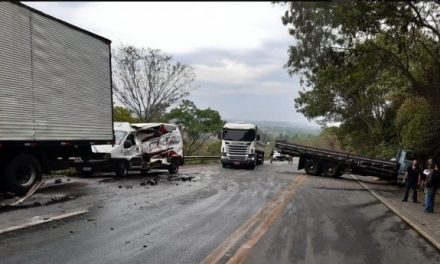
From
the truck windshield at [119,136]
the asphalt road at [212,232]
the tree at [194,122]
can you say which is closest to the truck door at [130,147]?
the truck windshield at [119,136]

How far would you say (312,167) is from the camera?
A: 2948 cm

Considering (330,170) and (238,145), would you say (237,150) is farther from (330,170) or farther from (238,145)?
(330,170)

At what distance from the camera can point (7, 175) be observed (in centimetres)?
1367

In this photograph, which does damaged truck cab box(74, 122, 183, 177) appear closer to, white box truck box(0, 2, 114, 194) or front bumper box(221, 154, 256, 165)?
white box truck box(0, 2, 114, 194)

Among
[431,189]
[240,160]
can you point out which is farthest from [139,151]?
[431,189]

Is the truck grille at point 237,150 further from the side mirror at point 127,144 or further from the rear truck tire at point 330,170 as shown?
the side mirror at point 127,144

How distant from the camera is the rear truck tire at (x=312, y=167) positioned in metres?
29.3

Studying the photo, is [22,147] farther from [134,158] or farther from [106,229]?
[134,158]

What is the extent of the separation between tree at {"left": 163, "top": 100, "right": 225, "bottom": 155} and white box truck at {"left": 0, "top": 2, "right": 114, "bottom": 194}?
3000 centimetres

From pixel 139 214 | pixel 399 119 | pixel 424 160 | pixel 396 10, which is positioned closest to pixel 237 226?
pixel 139 214

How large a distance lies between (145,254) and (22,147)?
26.3ft

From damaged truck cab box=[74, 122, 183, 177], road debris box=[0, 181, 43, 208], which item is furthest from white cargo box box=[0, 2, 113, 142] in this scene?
damaged truck cab box=[74, 122, 183, 177]

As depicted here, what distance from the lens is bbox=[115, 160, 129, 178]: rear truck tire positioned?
2122 centimetres

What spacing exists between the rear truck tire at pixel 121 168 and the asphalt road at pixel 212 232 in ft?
17.3
